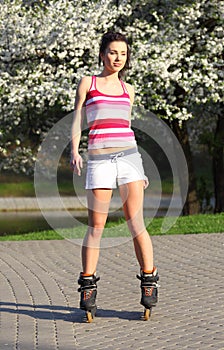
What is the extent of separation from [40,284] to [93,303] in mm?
1804

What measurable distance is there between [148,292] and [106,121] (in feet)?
3.99

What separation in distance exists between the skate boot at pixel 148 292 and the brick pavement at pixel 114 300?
0.28ft

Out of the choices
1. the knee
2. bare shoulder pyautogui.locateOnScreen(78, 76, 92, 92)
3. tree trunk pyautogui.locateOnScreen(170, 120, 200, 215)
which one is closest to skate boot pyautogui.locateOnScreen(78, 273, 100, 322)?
the knee

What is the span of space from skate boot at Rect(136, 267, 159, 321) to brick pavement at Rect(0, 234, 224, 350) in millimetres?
84

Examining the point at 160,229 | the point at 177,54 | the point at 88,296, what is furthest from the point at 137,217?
the point at 177,54

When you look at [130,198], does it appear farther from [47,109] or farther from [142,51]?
[47,109]

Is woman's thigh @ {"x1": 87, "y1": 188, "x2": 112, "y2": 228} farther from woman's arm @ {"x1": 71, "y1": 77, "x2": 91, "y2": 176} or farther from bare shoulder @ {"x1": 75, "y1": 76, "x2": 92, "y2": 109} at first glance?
bare shoulder @ {"x1": 75, "y1": 76, "x2": 92, "y2": 109}

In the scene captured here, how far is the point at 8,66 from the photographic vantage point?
13602 millimetres

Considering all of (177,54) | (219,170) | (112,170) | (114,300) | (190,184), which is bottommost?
(190,184)

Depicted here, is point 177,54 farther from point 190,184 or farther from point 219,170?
point 219,170

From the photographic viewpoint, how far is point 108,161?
609 centimetres

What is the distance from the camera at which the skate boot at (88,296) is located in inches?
241

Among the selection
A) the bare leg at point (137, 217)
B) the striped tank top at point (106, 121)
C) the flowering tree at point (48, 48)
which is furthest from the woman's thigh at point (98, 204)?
the flowering tree at point (48, 48)

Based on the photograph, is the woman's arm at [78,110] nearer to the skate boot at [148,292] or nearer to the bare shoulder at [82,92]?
the bare shoulder at [82,92]
